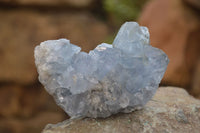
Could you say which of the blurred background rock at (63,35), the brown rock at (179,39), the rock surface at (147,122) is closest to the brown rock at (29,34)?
the blurred background rock at (63,35)

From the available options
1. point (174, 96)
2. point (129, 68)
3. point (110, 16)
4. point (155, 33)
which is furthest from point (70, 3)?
point (129, 68)

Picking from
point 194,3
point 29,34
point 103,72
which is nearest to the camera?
point 103,72

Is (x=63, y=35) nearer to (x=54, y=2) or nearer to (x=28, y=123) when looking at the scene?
(x=54, y=2)

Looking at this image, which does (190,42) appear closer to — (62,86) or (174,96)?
(174,96)

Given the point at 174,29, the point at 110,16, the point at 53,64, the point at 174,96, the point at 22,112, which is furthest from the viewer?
the point at 110,16

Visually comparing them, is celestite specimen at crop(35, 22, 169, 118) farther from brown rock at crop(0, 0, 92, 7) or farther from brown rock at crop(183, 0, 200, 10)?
brown rock at crop(0, 0, 92, 7)

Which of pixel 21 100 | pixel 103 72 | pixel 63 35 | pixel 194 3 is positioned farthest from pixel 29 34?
pixel 103 72

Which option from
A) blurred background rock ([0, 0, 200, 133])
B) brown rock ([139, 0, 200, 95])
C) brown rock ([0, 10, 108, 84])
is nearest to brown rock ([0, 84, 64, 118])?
blurred background rock ([0, 0, 200, 133])

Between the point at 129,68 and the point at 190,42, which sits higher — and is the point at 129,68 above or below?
below
